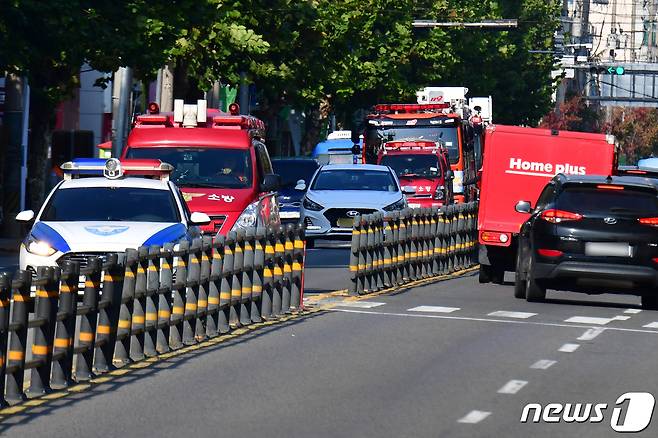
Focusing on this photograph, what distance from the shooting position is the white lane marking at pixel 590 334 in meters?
19.0

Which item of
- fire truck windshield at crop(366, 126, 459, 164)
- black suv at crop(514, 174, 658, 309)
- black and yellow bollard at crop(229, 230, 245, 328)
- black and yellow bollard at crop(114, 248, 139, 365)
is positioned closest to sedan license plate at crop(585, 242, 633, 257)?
black suv at crop(514, 174, 658, 309)

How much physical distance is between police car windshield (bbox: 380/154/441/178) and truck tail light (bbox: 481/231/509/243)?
1322 cm

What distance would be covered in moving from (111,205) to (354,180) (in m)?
17.2

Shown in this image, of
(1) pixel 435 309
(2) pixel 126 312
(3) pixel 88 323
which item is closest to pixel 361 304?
(1) pixel 435 309

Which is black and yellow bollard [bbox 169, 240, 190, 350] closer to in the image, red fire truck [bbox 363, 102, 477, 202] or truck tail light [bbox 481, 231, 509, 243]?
truck tail light [bbox 481, 231, 509, 243]

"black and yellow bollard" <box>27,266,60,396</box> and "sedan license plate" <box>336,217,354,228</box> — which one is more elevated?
"black and yellow bollard" <box>27,266,60,396</box>

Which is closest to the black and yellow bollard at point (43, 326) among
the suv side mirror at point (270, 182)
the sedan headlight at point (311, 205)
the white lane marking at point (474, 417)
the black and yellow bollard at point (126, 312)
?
the black and yellow bollard at point (126, 312)

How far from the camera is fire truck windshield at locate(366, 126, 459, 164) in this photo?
4472 centimetres

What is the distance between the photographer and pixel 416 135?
148 ft

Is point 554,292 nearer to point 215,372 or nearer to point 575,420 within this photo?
point 215,372

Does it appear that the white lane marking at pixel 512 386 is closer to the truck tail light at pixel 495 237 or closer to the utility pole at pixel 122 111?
the truck tail light at pixel 495 237

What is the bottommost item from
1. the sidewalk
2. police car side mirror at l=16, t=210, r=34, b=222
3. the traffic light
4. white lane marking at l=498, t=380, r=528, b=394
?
the sidewalk

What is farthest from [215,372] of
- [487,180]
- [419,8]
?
[419,8]

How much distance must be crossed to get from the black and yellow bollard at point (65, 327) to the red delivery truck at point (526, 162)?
15.0 meters
